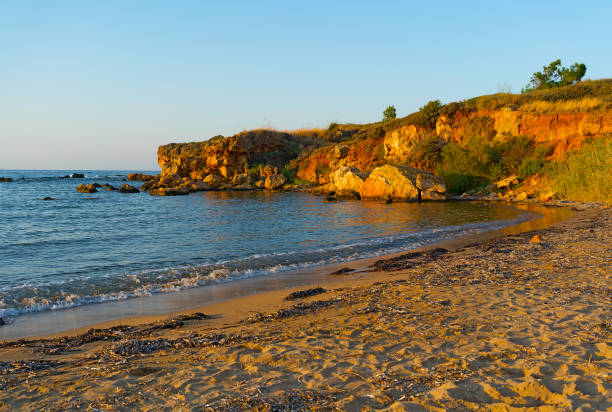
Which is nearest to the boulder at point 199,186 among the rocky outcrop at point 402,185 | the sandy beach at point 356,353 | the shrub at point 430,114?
the rocky outcrop at point 402,185

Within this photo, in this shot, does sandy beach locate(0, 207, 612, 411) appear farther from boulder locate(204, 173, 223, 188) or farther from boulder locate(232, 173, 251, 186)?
boulder locate(204, 173, 223, 188)

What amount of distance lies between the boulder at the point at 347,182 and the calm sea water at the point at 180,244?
27.6 ft

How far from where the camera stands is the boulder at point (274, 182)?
139ft

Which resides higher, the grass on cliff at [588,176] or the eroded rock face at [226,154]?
the eroded rock face at [226,154]

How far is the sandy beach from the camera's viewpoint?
3332mm

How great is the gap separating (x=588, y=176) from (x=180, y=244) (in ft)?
68.6

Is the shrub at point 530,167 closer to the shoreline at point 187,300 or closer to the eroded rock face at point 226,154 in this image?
the shoreline at point 187,300

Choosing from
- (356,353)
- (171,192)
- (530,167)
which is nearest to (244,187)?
(171,192)

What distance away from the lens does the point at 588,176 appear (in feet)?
67.7

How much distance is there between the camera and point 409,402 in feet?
10.5

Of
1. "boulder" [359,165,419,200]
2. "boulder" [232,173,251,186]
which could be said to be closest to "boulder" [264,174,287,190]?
"boulder" [232,173,251,186]

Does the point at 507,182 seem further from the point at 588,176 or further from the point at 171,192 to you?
the point at 171,192

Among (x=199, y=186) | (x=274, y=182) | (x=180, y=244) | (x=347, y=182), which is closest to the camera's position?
(x=180, y=244)

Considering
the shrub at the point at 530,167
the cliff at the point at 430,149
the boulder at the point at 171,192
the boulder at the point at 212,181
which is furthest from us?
the boulder at the point at 212,181
